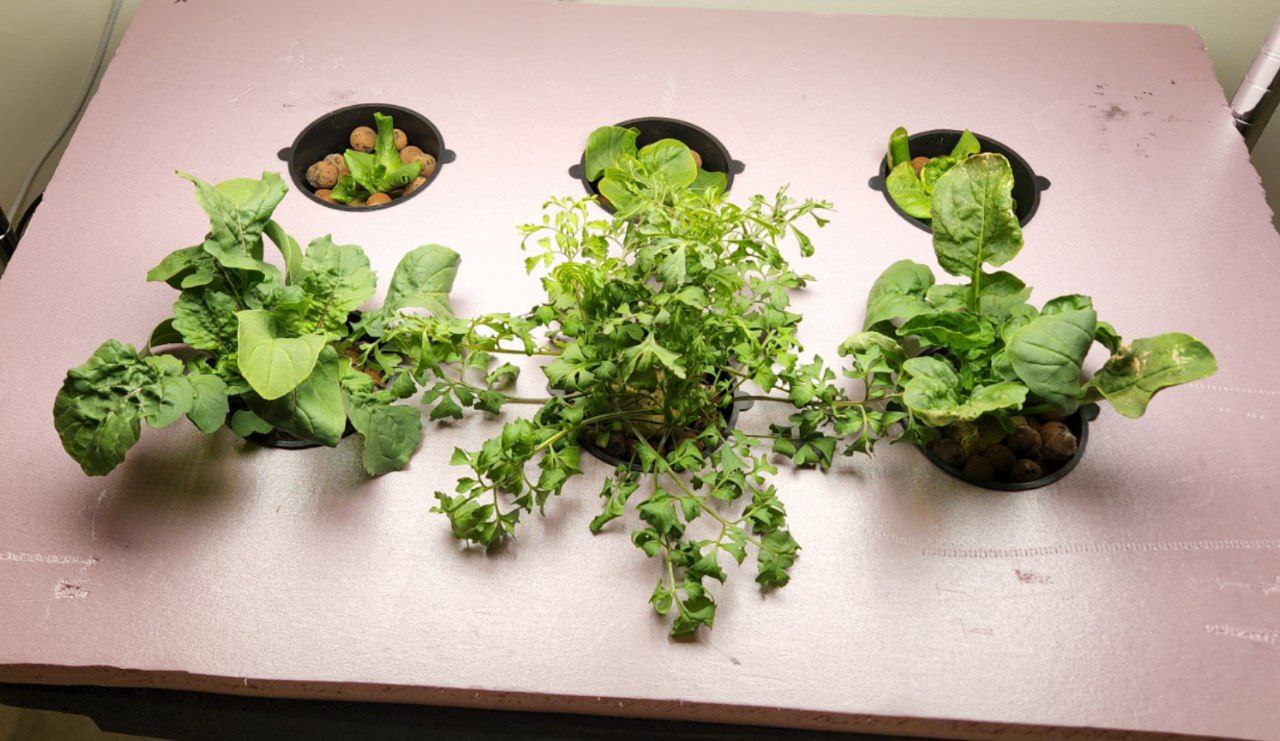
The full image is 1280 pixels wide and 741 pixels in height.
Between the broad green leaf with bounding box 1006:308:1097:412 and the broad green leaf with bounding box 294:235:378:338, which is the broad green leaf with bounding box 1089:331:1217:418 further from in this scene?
the broad green leaf with bounding box 294:235:378:338

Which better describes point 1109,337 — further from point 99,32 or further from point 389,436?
point 99,32

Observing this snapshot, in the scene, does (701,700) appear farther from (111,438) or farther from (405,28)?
(405,28)

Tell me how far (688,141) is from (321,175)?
1.64 ft

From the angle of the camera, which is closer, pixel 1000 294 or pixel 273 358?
pixel 273 358

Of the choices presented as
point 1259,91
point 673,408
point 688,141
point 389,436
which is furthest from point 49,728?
point 1259,91

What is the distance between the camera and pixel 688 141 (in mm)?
1397

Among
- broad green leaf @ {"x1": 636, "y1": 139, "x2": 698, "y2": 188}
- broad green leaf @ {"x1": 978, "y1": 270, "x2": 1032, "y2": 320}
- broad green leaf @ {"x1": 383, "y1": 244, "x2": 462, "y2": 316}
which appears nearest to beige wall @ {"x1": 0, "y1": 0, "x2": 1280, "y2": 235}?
broad green leaf @ {"x1": 636, "y1": 139, "x2": 698, "y2": 188}

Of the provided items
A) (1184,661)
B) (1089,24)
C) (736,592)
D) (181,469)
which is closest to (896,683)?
(736,592)

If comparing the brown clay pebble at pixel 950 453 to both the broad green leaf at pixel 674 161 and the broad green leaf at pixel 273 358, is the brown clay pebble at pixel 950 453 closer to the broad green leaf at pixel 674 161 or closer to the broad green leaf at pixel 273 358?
the broad green leaf at pixel 674 161

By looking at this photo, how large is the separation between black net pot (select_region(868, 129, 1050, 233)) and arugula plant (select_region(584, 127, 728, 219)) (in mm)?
224

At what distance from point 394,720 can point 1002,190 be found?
0.84 metres

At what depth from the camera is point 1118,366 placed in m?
1.00

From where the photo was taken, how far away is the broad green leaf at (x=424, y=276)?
113 centimetres

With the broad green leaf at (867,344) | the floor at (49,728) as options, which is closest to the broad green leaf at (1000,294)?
the broad green leaf at (867,344)
